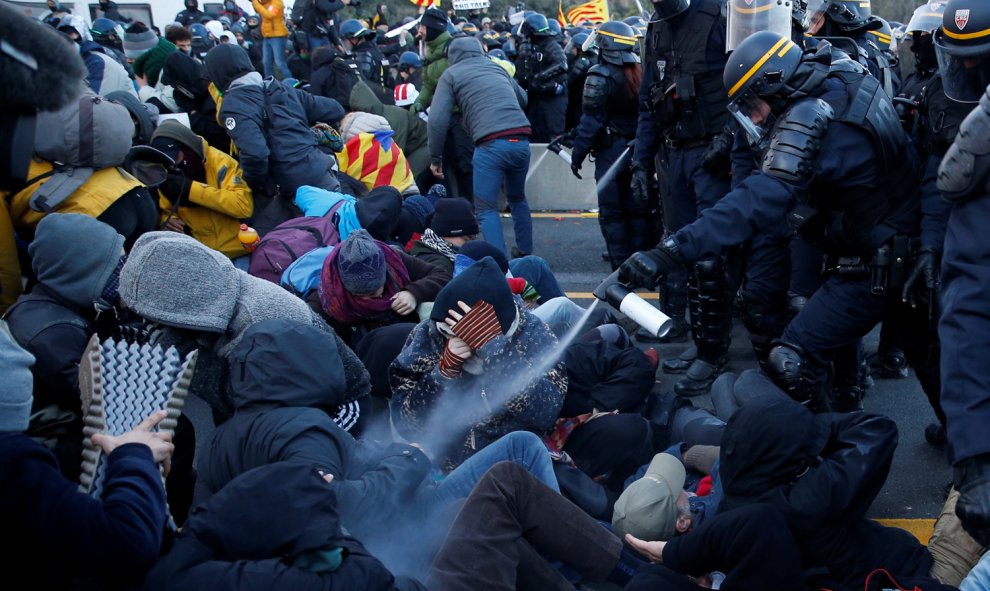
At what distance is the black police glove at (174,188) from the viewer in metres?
5.30

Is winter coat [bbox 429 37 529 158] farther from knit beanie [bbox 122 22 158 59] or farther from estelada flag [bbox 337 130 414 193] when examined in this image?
knit beanie [bbox 122 22 158 59]

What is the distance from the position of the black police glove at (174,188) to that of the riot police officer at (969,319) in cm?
412

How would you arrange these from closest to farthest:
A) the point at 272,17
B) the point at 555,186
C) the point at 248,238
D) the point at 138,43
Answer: the point at 248,238 → the point at 138,43 → the point at 555,186 → the point at 272,17

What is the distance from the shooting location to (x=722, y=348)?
5098 mm

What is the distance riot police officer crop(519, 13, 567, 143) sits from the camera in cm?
1025

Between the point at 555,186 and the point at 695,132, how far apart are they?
5.04m

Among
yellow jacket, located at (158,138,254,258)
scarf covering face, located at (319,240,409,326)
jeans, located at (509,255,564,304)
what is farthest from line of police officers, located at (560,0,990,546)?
yellow jacket, located at (158,138,254,258)

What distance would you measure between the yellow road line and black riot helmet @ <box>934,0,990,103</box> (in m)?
1.68

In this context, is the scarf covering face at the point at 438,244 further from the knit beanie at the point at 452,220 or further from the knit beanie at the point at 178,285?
the knit beanie at the point at 178,285

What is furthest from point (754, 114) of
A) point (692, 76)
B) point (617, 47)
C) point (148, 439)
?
point (148, 439)

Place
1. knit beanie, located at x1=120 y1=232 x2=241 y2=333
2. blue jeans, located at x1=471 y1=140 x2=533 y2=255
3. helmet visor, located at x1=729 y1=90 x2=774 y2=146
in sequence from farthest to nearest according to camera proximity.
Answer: blue jeans, located at x1=471 y1=140 x2=533 y2=255, helmet visor, located at x1=729 y1=90 x2=774 y2=146, knit beanie, located at x1=120 y1=232 x2=241 y2=333

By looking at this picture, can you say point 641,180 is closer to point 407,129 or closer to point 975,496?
point 407,129

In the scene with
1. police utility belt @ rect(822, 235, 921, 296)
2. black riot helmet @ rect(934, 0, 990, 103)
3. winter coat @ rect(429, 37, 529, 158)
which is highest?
black riot helmet @ rect(934, 0, 990, 103)

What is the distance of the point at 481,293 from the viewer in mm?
3486
